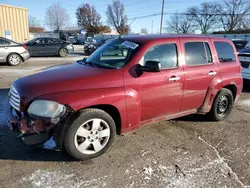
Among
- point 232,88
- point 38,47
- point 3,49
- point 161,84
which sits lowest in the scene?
point 232,88

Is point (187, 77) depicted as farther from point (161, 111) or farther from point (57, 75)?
point (57, 75)

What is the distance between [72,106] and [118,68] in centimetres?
94

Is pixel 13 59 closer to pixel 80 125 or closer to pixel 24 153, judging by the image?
pixel 24 153

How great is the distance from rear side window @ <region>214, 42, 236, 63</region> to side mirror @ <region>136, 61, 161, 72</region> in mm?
1825

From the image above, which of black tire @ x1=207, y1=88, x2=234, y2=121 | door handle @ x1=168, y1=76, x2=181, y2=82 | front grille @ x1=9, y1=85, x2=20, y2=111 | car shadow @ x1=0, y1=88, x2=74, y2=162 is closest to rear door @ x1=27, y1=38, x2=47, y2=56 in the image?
car shadow @ x1=0, y1=88, x2=74, y2=162

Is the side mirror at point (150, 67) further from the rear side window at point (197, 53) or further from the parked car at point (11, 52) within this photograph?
the parked car at point (11, 52)

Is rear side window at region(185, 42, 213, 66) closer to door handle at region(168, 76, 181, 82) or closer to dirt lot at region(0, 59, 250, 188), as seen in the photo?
door handle at region(168, 76, 181, 82)

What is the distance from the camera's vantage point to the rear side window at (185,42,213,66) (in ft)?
13.4

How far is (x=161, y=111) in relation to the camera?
388cm

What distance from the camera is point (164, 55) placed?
12.6ft

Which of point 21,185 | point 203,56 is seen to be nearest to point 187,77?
point 203,56

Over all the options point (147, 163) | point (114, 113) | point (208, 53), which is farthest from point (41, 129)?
point (208, 53)

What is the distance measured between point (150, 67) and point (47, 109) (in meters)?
1.55

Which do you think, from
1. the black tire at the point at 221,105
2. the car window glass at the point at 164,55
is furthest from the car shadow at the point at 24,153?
the black tire at the point at 221,105
